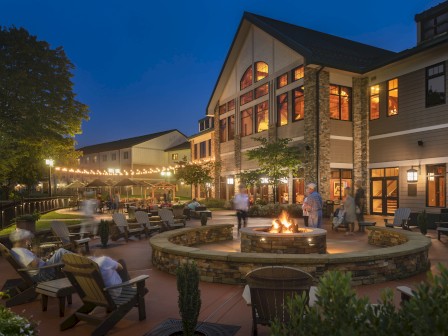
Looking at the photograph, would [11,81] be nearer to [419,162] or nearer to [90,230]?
[90,230]

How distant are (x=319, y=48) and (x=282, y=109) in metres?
4.46

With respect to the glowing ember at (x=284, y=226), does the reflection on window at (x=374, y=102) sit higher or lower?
higher

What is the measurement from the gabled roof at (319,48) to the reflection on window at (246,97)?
3.16 metres

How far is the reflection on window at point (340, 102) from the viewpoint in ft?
73.9

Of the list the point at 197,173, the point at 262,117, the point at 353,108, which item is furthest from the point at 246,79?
the point at 353,108

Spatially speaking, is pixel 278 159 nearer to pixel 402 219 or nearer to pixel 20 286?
pixel 402 219

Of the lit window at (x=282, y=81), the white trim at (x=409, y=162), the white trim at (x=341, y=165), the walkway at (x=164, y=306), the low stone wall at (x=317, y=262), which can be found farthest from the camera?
the lit window at (x=282, y=81)

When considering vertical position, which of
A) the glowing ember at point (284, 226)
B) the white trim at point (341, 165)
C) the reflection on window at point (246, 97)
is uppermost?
the reflection on window at point (246, 97)

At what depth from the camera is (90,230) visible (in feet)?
45.4

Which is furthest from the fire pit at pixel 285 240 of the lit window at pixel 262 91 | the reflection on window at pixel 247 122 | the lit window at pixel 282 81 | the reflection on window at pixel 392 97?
the reflection on window at pixel 247 122

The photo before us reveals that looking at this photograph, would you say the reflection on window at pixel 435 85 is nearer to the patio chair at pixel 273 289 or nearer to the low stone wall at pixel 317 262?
the low stone wall at pixel 317 262

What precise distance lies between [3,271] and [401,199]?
60.5 feet

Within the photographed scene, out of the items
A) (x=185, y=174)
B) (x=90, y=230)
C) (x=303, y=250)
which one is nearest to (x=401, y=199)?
(x=303, y=250)

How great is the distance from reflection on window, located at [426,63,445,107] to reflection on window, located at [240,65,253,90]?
42.9ft
